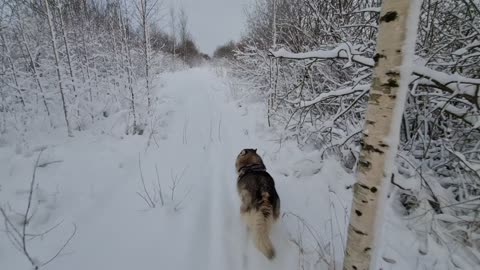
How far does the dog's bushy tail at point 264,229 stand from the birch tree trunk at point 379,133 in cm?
79

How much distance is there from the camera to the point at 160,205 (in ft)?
10.4

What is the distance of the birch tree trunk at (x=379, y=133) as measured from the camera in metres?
1.21

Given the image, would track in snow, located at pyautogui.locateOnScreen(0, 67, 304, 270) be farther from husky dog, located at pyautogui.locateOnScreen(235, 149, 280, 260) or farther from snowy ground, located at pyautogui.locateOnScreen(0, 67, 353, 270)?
husky dog, located at pyautogui.locateOnScreen(235, 149, 280, 260)

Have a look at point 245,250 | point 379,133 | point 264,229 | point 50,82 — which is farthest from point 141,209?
point 50,82

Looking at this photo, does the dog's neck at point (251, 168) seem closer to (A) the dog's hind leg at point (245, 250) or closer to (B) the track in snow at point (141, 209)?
(B) the track in snow at point (141, 209)

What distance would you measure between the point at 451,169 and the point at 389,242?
4.41 ft

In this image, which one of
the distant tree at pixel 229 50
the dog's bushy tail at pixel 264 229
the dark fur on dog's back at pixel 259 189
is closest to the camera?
the dog's bushy tail at pixel 264 229

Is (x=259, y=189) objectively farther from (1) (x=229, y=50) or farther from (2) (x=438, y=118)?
(1) (x=229, y=50)

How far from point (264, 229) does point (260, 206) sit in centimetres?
22

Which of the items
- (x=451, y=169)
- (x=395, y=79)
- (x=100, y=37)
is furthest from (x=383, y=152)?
(x=100, y=37)

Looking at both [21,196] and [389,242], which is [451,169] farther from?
[21,196]

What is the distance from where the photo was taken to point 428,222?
8.08 feet

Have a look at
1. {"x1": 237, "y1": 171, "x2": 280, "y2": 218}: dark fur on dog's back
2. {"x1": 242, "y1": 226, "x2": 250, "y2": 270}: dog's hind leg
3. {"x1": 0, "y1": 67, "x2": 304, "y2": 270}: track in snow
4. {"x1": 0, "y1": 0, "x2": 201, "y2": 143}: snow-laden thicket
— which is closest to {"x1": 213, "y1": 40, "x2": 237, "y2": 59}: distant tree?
{"x1": 0, "y1": 0, "x2": 201, "y2": 143}: snow-laden thicket

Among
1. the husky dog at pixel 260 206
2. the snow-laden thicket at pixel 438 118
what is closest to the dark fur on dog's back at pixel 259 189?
the husky dog at pixel 260 206
